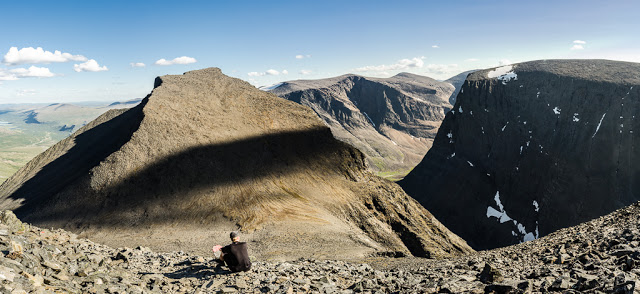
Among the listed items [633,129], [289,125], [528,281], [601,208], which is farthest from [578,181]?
[528,281]

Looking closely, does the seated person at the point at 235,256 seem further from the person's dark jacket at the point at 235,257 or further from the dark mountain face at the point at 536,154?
the dark mountain face at the point at 536,154

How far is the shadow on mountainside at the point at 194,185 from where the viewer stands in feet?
147

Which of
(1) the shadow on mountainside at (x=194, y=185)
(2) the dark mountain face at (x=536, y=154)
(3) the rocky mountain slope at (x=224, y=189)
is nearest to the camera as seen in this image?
(3) the rocky mountain slope at (x=224, y=189)

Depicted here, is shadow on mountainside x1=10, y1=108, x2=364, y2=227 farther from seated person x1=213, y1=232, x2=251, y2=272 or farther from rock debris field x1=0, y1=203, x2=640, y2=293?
seated person x1=213, y1=232, x2=251, y2=272

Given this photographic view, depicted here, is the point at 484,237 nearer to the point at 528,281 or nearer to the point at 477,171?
the point at 477,171

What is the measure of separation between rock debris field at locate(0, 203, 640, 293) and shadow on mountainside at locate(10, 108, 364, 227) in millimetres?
25662

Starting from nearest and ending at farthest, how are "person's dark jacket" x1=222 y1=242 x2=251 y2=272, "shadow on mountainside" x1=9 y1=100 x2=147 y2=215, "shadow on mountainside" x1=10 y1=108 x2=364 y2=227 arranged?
1. "person's dark jacket" x1=222 y1=242 x2=251 y2=272
2. "shadow on mountainside" x1=10 y1=108 x2=364 y2=227
3. "shadow on mountainside" x1=9 y1=100 x2=147 y2=215

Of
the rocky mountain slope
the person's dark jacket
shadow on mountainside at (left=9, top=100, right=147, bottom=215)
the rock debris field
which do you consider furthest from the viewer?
shadow on mountainside at (left=9, top=100, right=147, bottom=215)

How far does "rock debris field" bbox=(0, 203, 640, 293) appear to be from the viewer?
35.3 feet

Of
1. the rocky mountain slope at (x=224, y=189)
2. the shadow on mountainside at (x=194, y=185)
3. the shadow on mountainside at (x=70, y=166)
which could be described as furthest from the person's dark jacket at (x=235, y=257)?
the shadow on mountainside at (x=70, y=166)

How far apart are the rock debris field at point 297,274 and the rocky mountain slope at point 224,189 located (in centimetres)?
1816

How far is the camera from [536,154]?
110312 millimetres

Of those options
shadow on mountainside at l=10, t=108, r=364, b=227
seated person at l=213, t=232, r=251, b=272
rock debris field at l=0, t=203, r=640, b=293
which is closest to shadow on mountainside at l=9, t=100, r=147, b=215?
shadow on mountainside at l=10, t=108, r=364, b=227

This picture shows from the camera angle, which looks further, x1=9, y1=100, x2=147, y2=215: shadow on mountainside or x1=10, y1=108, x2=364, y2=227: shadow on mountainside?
x1=9, y1=100, x2=147, y2=215: shadow on mountainside
